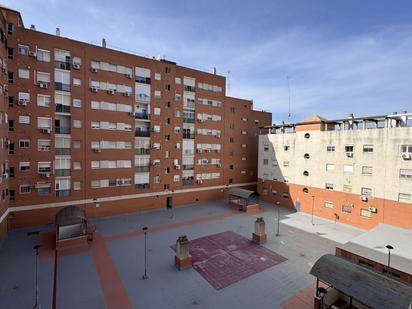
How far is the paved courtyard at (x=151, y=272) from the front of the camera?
12.3 m

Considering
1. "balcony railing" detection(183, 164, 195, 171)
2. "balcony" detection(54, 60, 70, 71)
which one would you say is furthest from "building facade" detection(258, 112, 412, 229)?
"balcony" detection(54, 60, 70, 71)

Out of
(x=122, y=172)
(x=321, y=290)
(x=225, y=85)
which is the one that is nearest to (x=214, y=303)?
(x=321, y=290)

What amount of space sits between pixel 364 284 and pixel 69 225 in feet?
72.4

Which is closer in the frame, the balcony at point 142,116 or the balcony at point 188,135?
the balcony at point 142,116

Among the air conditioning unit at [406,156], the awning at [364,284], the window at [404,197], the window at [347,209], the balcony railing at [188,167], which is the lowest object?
the window at [347,209]

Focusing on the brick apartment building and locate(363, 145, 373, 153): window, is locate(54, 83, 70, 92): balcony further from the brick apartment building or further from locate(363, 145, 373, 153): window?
locate(363, 145, 373, 153): window

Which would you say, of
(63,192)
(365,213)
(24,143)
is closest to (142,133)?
(63,192)

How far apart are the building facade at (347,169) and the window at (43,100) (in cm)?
2950

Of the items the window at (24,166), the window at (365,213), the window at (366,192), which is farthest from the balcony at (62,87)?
the window at (365,213)

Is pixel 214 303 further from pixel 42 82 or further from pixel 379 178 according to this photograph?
pixel 42 82

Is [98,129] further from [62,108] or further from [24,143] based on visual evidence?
[24,143]

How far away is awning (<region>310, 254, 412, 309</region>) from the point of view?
9.31 meters

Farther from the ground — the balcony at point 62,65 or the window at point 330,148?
the balcony at point 62,65

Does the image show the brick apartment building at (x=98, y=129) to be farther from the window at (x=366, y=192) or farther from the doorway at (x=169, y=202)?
the window at (x=366, y=192)
